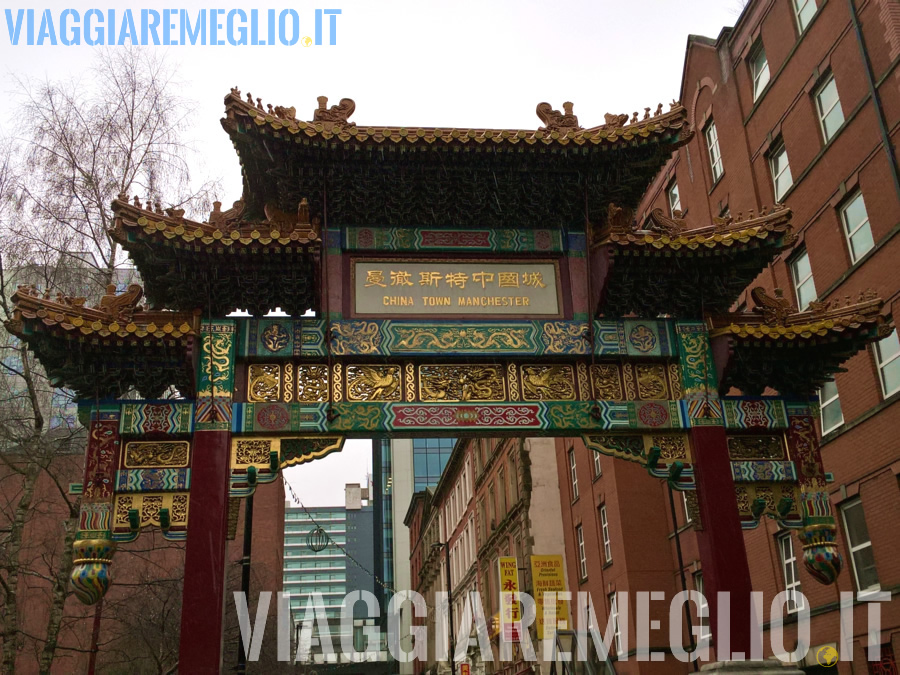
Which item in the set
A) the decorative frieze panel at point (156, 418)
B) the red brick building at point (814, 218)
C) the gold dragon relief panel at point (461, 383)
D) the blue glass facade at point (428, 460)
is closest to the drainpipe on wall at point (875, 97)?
the red brick building at point (814, 218)

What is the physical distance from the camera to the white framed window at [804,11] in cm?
1898

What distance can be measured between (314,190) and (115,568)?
16.1 m

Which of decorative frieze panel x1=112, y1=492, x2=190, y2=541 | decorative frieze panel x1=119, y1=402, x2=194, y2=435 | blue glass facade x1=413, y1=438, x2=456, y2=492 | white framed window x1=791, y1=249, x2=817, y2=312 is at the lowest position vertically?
decorative frieze panel x1=112, y1=492, x2=190, y2=541

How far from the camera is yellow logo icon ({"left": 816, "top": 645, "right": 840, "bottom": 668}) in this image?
1655 centimetres

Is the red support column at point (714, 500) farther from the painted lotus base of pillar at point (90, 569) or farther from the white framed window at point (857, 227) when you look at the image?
the white framed window at point (857, 227)

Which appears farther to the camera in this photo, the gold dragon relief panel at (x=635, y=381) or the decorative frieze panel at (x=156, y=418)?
the gold dragon relief panel at (x=635, y=381)

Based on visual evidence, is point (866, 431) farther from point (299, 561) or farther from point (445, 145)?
point (299, 561)

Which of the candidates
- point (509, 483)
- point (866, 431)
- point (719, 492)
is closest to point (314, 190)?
point (719, 492)

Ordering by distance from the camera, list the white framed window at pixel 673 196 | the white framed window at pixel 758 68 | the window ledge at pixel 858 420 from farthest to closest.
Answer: the white framed window at pixel 673 196, the white framed window at pixel 758 68, the window ledge at pixel 858 420

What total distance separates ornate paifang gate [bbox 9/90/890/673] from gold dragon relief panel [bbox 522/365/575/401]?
0.07ft

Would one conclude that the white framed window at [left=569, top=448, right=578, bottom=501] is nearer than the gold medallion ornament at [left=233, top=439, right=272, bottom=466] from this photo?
No

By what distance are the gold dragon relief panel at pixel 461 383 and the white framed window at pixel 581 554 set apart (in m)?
18.7

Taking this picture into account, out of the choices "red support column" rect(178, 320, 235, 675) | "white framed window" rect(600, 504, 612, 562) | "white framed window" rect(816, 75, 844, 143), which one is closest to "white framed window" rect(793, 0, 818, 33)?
"white framed window" rect(816, 75, 844, 143)

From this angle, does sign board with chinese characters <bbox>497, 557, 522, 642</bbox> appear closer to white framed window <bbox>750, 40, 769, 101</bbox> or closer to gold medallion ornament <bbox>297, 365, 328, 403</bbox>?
white framed window <bbox>750, 40, 769, 101</bbox>
